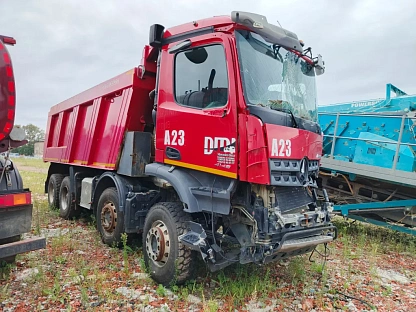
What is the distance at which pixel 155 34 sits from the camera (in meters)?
4.06

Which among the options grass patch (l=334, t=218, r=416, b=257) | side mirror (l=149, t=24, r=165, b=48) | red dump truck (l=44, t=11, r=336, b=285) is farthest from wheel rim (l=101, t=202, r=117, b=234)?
grass patch (l=334, t=218, r=416, b=257)

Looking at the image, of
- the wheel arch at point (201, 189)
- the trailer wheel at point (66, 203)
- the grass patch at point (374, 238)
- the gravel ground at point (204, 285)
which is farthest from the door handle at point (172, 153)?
the trailer wheel at point (66, 203)

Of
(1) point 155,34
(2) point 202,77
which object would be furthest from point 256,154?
(1) point 155,34

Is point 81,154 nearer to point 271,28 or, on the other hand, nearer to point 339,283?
point 271,28

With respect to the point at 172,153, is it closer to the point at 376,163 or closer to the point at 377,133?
the point at 376,163

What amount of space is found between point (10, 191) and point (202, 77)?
237 centimetres

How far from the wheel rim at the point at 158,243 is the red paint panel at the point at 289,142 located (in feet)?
5.22

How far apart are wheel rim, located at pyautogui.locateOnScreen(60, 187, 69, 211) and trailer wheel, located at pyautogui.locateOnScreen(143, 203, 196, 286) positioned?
152 inches

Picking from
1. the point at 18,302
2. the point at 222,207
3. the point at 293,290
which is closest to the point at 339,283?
the point at 293,290

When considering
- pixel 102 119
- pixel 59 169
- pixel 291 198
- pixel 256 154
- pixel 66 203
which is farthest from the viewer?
pixel 59 169

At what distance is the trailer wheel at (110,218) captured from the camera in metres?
4.73

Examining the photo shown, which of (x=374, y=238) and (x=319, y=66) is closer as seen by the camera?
(x=319, y=66)

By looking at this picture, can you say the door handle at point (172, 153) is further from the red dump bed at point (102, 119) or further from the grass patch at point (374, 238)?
the grass patch at point (374, 238)

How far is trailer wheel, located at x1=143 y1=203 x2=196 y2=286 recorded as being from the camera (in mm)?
3477
